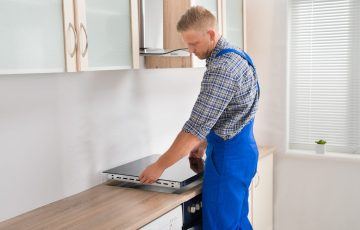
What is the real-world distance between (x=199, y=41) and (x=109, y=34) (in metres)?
0.42

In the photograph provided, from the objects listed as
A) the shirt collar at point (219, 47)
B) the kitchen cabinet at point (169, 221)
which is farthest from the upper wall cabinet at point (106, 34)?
the kitchen cabinet at point (169, 221)

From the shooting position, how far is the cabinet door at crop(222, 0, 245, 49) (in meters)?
2.96

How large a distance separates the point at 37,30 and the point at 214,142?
0.99 m

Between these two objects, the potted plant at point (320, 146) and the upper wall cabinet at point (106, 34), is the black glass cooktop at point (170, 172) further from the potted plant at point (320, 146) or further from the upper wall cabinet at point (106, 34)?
the potted plant at point (320, 146)

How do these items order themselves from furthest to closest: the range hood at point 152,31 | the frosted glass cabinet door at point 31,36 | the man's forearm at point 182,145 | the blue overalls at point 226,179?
the range hood at point 152,31 → the blue overalls at point 226,179 → the man's forearm at point 182,145 → the frosted glass cabinet door at point 31,36

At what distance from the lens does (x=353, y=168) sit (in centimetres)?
314

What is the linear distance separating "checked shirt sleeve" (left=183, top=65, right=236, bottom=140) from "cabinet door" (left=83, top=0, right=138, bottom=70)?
42 centimetres

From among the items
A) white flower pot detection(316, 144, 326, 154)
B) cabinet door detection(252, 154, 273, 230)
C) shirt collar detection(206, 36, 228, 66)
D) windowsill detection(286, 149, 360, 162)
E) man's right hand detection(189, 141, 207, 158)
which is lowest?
cabinet door detection(252, 154, 273, 230)

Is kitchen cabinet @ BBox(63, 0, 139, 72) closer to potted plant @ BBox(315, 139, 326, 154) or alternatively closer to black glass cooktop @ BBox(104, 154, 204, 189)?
black glass cooktop @ BBox(104, 154, 204, 189)

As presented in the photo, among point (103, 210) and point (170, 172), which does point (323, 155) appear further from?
point (103, 210)

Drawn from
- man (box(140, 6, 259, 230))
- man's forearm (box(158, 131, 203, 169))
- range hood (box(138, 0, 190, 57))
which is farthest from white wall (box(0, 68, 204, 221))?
man's forearm (box(158, 131, 203, 169))

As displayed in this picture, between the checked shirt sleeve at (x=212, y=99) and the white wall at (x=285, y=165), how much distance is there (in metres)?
1.45

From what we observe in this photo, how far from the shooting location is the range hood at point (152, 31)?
2352 mm

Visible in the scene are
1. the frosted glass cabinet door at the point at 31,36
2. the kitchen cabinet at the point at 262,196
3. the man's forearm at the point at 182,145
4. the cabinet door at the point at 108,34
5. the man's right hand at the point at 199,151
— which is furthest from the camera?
the kitchen cabinet at the point at 262,196
